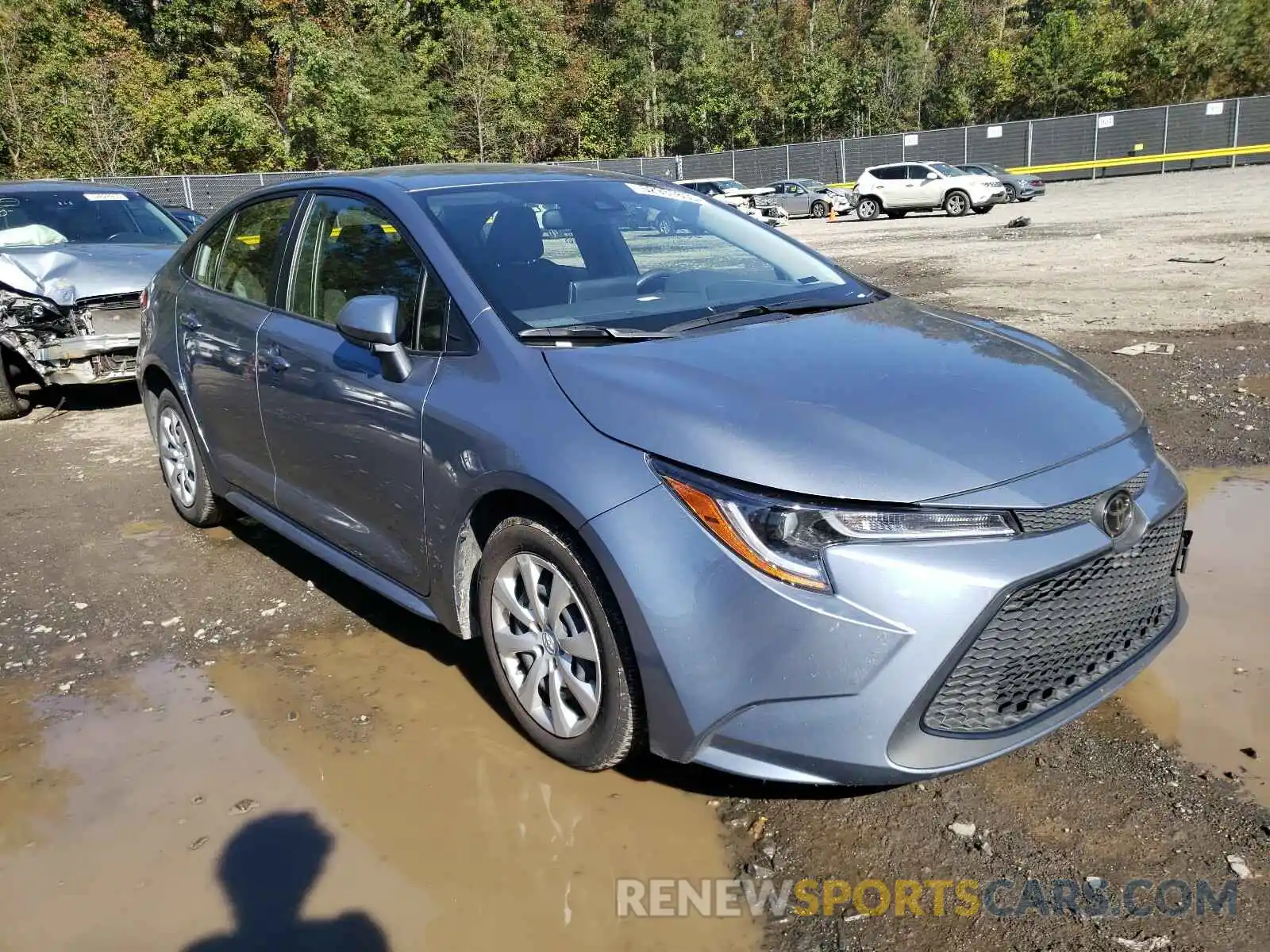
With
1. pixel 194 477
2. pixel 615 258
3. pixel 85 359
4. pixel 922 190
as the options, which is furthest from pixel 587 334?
pixel 922 190

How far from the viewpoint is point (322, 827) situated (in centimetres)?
282

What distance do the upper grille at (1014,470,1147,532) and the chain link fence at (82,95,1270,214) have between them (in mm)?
39110

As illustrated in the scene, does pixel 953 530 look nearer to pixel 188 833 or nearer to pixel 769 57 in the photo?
pixel 188 833

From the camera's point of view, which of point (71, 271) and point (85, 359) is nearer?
point (85, 359)

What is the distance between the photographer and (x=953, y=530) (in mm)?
2330

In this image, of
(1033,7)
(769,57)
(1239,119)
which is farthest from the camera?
(1033,7)

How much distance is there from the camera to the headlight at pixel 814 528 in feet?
7.61

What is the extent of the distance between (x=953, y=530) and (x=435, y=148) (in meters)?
45.6

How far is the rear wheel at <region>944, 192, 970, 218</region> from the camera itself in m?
29.5

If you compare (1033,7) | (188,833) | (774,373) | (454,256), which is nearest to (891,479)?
(774,373)

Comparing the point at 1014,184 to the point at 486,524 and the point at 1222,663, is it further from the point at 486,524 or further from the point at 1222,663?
the point at 486,524

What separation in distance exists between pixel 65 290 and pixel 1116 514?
765 centimetres

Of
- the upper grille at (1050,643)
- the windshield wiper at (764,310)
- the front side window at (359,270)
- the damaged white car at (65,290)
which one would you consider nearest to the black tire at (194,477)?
the front side window at (359,270)

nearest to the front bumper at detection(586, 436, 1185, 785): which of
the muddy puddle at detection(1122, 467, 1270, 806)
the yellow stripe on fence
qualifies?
the muddy puddle at detection(1122, 467, 1270, 806)
